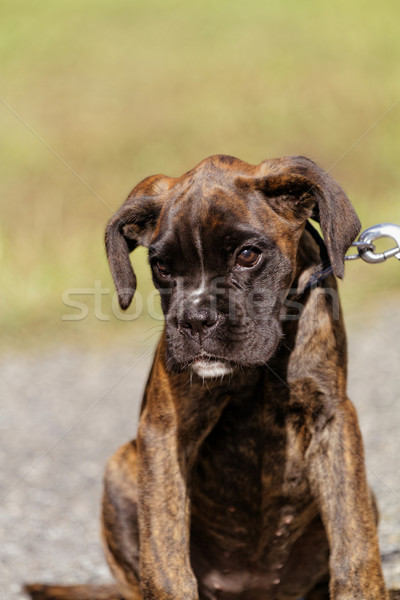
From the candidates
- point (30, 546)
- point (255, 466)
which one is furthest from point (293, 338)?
point (30, 546)

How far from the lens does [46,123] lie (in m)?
19.8

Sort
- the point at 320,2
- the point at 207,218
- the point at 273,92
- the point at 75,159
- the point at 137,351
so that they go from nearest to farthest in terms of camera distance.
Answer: the point at 207,218 → the point at 137,351 → the point at 75,159 → the point at 273,92 → the point at 320,2

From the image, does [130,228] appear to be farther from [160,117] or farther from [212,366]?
[160,117]

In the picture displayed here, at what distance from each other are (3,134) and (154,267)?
1563 centimetres

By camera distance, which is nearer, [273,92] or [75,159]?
[75,159]

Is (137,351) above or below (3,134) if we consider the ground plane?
below

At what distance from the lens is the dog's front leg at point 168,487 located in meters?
4.18

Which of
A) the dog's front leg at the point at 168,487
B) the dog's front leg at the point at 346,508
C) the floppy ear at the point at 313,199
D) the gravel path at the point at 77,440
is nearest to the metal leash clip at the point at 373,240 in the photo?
the floppy ear at the point at 313,199

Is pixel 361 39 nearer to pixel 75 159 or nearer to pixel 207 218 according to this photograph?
pixel 75 159

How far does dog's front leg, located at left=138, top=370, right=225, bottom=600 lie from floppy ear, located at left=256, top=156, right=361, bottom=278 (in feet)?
3.06

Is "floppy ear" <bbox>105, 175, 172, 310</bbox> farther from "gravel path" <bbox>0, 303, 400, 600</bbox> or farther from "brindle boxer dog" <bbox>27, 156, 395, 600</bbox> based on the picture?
"gravel path" <bbox>0, 303, 400, 600</bbox>

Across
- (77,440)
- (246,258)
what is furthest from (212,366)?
(77,440)

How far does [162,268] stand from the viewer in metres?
4.34

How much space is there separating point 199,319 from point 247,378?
46cm
